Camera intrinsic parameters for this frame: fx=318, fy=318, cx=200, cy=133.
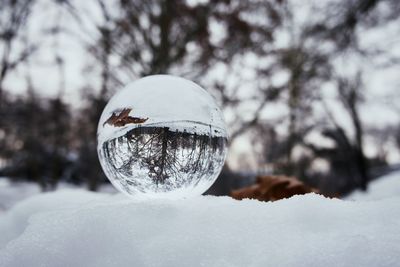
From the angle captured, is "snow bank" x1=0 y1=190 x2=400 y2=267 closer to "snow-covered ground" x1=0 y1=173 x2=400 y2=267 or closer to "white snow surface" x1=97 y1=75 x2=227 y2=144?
"snow-covered ground" x1=0 y1=173 x2=400 y2=267

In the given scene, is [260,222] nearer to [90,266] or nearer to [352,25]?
[90,266]

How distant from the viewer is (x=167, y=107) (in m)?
1.14

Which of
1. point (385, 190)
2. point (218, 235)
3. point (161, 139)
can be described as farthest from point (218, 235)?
point (385, 190)

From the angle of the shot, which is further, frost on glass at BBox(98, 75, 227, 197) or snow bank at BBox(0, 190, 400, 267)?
frost on glass at BBox(98, 75, 227, 197)

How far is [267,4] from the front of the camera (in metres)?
5.99

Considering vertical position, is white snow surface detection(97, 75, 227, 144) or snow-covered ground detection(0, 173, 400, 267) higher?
white snow surface detection(97, 75, 227, 144)

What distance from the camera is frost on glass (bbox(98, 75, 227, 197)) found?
3.69 ft

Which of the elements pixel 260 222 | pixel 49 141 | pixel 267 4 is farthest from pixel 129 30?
pixel 49 141

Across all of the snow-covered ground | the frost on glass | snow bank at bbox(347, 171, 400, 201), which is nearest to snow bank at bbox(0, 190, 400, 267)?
the snow-covered ground

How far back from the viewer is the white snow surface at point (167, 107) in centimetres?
113

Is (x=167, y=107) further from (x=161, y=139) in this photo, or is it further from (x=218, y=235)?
(x=218, y=235)

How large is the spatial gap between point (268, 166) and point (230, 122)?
9.84 metres

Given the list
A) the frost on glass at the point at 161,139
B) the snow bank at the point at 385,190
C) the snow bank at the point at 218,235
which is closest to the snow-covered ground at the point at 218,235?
the snow bank at the point at 218,235

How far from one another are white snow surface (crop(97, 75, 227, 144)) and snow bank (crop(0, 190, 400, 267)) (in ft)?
1.06
